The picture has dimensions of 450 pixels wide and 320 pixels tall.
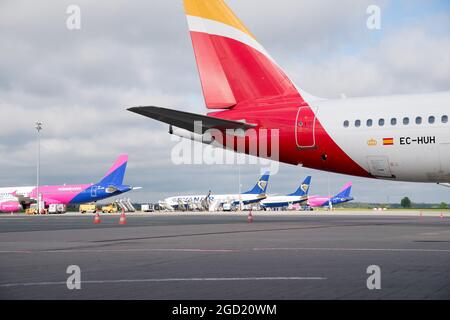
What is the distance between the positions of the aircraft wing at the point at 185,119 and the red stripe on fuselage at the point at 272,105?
4.32 ft

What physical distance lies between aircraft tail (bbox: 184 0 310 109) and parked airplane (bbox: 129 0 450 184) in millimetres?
50

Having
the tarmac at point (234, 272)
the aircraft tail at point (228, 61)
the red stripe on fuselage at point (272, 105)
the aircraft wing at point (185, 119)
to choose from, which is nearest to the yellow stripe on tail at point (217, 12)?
the aircraft tail at point (228, 61)

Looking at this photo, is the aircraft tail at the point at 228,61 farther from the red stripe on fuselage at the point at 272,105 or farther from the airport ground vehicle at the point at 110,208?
the airport ground vehicle at the point at 110,208

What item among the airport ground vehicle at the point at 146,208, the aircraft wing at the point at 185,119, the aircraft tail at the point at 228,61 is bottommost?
the airport ground vehicle at the point at 146,208

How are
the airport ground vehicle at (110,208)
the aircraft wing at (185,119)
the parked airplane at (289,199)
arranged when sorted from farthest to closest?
1. the parked airplane at (289,199)
2. the airport ground vehicle at (110,208)
3. the aircraft wing at (185,119)

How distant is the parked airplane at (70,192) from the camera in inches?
3684

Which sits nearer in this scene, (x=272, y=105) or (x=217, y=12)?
(x=272, y=105)

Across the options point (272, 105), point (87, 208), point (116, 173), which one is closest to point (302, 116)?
point (272, 105)

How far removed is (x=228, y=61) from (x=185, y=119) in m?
5.34

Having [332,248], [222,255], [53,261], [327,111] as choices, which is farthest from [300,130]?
[53,261]

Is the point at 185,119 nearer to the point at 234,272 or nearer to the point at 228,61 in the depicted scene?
the point at 228,61

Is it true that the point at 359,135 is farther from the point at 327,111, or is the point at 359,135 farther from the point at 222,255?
the point at 222,255

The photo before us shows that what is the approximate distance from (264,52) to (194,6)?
4.28 m

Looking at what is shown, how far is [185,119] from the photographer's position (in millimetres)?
24000
